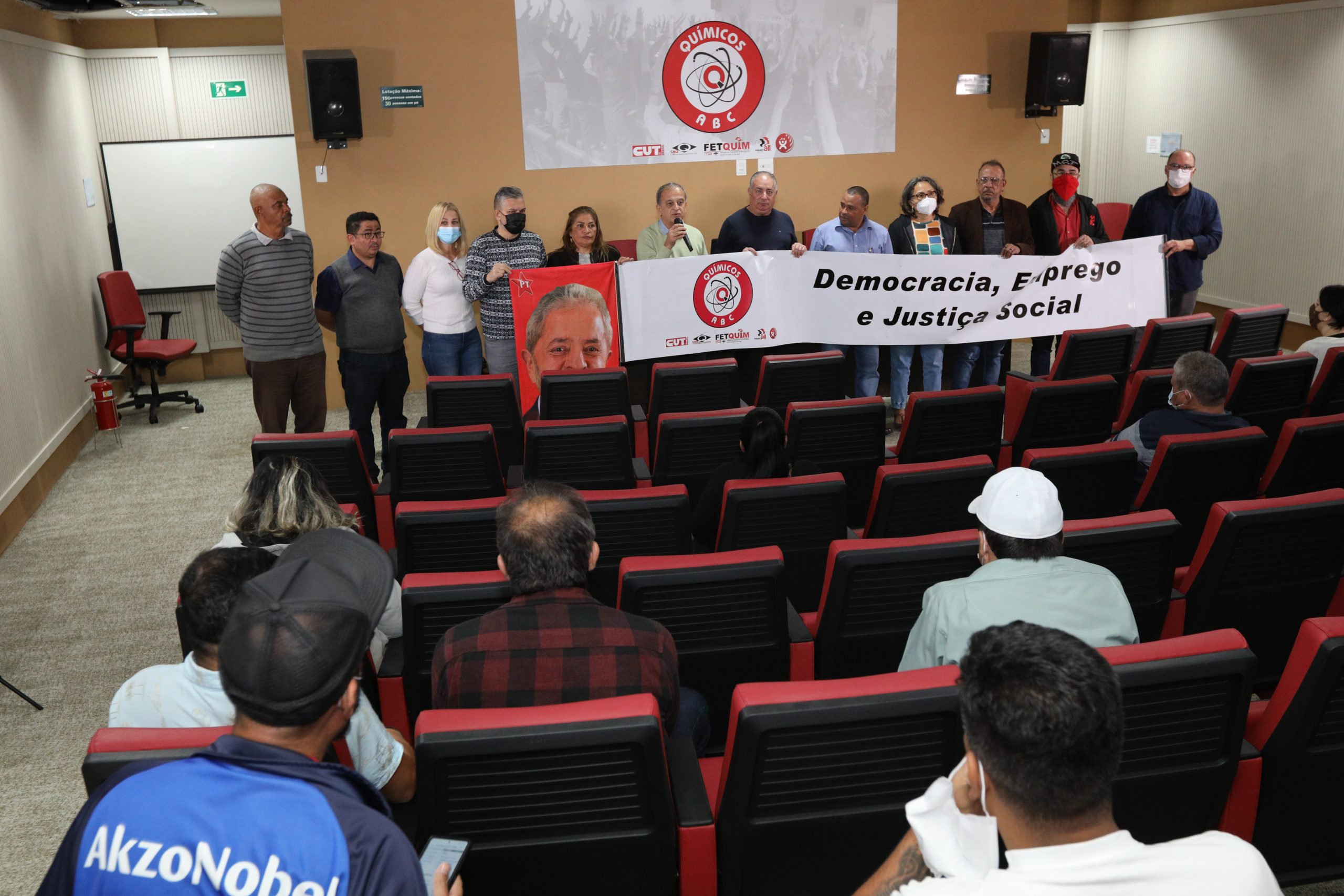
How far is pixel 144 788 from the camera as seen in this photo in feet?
3.74

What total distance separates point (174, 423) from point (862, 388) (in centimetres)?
521

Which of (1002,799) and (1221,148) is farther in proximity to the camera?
(1221,148)

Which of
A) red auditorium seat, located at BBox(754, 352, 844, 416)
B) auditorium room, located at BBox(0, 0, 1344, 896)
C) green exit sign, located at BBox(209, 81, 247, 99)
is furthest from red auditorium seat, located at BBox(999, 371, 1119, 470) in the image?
green exit sign, located at BBox(209, 81, 247, 99)

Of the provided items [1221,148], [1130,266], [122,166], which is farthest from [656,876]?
[1221,148]

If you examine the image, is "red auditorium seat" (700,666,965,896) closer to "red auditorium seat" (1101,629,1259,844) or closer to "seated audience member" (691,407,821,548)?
"red auditorium seat" (1101,629,1259,844)

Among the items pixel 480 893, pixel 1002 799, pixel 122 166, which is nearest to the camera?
pixel 1002 799

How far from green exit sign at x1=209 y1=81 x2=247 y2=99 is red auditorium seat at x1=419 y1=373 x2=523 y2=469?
589 cm

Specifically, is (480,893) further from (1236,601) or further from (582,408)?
(582,408)

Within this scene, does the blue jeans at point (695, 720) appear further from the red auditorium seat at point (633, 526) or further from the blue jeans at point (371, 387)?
the blue jeans at point (371, 387)

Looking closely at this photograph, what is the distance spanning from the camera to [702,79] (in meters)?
8.14

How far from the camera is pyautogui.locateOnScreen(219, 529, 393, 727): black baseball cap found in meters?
1.19

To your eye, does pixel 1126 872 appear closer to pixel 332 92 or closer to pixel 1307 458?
pixel 1307 458

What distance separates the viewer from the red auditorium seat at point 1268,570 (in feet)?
9.11

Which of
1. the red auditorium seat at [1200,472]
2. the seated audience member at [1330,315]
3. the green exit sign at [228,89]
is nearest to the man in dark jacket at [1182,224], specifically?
the seated audience member at [1330,315]
